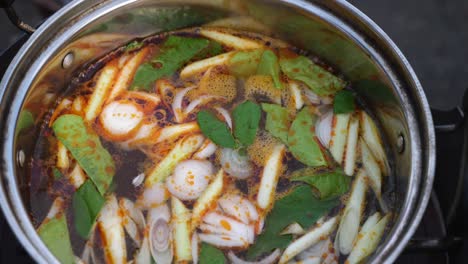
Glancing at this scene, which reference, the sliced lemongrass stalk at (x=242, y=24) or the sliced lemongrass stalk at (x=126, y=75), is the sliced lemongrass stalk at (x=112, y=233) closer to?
the sliced lemongrass stalk at (x=126, y=75)

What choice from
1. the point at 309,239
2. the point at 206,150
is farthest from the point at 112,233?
the point at 309,239

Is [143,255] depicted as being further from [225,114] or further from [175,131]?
[225,114]

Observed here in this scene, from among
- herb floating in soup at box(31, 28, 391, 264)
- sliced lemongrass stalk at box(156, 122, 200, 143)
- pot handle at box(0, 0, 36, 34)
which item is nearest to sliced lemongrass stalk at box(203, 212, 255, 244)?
herb floating in soup at box(31, 28, 391, 264)

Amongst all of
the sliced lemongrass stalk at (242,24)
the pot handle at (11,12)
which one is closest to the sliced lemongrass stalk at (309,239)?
the sliced lemongrass stalk at (242,24)

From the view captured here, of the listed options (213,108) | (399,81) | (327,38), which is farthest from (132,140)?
(399,81)

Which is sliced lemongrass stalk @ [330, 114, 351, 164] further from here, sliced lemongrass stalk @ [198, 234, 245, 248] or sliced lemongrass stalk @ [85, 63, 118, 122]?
sliced lemongrass stalk @ [85, 63, 118, 122]

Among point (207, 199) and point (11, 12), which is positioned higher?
point (11, 12)

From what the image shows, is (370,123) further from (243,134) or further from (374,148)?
(243,134)
